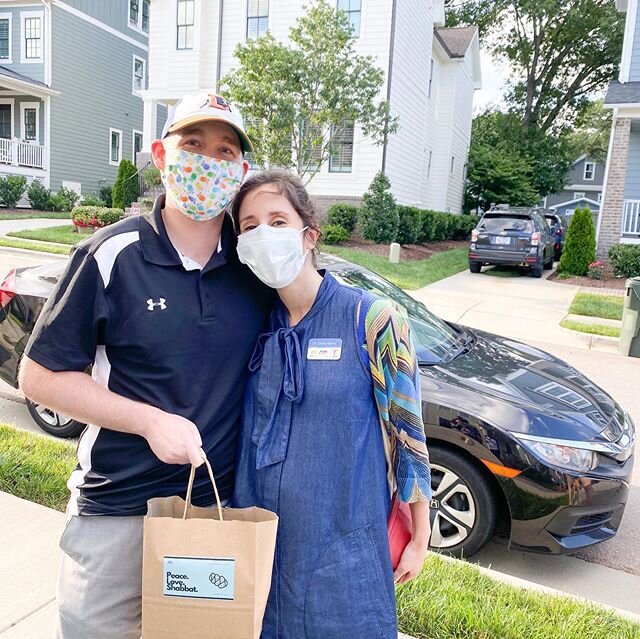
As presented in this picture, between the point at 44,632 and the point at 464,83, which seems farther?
the point at 464,83

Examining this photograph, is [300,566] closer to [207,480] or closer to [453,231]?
[207,480]

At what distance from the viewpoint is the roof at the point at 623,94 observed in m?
15.2

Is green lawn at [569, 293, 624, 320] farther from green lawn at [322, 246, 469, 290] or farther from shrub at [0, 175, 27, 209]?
shrub at [0, 175, 27, 209]

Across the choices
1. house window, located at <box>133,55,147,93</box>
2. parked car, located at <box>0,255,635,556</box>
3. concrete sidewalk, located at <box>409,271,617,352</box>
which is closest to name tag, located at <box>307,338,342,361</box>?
parked car, located at <box>0,255,635,556</box>

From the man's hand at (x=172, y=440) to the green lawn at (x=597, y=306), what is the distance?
1035cm

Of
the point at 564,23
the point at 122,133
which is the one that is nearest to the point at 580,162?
the point at 564,23

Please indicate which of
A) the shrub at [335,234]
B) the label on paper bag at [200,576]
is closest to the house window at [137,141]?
the shrub at [335,234]

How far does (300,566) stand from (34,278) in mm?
4186

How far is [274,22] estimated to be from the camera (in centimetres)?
1866

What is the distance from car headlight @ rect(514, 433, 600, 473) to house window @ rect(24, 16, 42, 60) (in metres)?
26.5

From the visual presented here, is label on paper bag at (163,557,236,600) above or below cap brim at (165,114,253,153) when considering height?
below

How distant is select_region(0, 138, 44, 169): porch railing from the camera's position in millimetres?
22500

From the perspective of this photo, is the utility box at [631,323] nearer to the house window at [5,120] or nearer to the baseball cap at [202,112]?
the baseball cap at [202,112]

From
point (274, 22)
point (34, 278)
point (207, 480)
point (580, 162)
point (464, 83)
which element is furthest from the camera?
point (580, 162)
